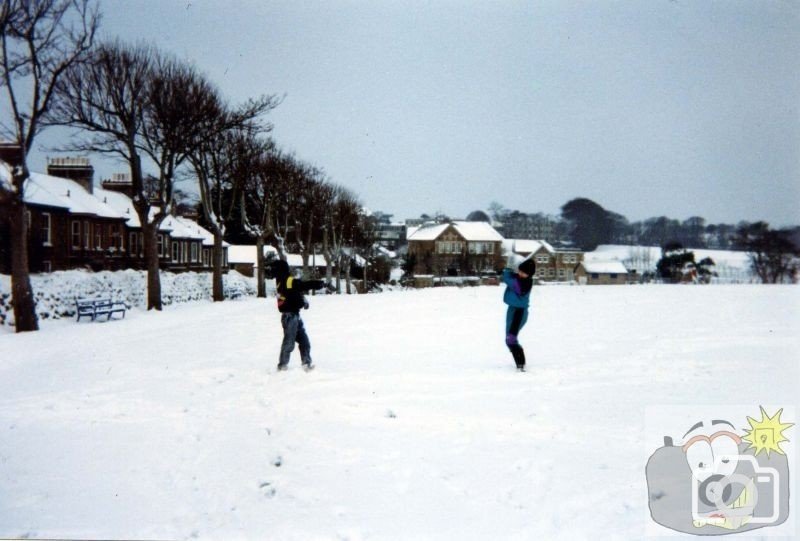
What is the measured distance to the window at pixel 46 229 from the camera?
6.45 metres

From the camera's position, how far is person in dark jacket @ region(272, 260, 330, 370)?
5.55 metres

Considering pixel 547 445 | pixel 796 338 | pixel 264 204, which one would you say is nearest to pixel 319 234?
pixel 264 204

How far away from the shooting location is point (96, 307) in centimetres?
777

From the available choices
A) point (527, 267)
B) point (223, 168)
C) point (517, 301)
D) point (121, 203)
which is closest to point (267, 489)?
point (517, 301)

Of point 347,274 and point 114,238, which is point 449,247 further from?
point 114,238

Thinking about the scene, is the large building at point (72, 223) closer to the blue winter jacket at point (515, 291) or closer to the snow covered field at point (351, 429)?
the snow covered field at point (351, 429)

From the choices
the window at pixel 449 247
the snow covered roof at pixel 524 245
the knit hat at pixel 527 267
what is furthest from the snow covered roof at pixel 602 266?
the window at pixel 449 247

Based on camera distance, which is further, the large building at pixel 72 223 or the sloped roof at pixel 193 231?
the sloped roof at pixel 193 231

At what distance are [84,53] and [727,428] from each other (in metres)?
8.40

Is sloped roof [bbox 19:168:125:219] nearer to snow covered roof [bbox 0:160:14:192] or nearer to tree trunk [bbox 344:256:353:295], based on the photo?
snow covered roof [bbox 0:160:14:192]

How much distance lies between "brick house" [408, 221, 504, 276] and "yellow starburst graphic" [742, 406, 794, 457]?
135 inches

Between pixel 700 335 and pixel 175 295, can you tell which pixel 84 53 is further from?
pixel 700 335

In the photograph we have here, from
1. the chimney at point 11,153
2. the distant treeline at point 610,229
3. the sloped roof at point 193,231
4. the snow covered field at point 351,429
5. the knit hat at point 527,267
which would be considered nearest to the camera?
the snow covered field at point 351,429

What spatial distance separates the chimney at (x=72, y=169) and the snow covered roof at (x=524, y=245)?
5.97 m
